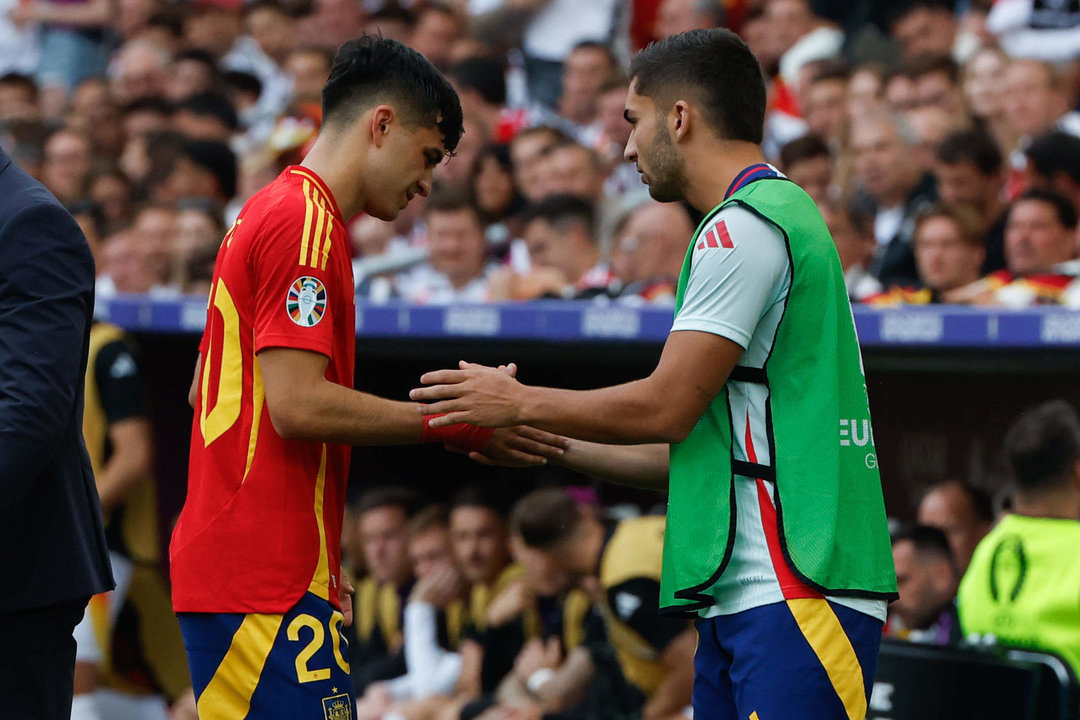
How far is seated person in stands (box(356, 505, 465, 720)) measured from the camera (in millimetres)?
6305

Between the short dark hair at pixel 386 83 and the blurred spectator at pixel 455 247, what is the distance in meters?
3.85

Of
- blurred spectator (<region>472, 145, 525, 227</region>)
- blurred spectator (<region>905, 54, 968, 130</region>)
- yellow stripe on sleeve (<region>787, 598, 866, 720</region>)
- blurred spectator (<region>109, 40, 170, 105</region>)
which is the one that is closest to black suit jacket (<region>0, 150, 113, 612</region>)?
yellow stripe on sleeve (<region>787, 598, 866, 720</region>)

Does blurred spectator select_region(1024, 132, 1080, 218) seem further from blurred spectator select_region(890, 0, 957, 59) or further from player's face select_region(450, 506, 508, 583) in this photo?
player's face select_region(450, 506, 508, 583)

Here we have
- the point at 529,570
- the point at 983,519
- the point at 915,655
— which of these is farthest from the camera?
the point at 529,570

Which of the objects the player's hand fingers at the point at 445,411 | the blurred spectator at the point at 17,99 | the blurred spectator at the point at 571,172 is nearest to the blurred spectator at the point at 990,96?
the blurred spectator at the point at 571,172

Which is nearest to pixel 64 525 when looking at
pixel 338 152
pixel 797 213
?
pixel 338 152

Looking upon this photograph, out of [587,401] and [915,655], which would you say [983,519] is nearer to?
[915,655]

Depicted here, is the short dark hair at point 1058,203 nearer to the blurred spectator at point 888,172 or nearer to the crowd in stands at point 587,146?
the crowd in stands at point 587,146

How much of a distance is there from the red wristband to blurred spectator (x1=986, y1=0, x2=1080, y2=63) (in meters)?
5.21

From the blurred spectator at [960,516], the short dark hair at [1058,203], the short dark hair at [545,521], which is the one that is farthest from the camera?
the short dark hair at [1058,203]

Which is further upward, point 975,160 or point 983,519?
point 975,160

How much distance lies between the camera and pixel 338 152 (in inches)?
131

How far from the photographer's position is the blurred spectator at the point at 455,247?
289 inches

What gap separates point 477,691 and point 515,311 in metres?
1.58
